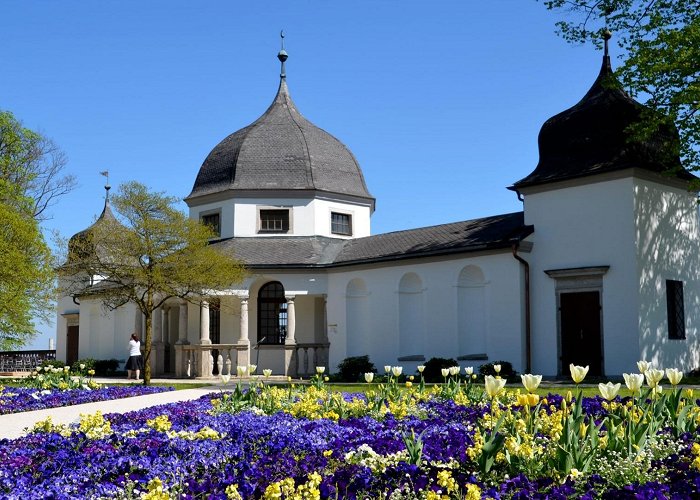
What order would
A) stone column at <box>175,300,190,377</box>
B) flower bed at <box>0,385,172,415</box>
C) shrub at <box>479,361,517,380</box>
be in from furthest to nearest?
stone column at <box>175,300,190,377</box> → shrub at <box>479,361,517,380</box> → flower bed at <box>0,385,172,415</box>

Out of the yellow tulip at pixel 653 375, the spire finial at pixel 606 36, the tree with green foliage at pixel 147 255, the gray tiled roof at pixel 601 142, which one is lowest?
the yellow tulip at pixel 653 375

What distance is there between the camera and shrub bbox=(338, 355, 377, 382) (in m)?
27.1

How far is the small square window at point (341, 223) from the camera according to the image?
33156mm

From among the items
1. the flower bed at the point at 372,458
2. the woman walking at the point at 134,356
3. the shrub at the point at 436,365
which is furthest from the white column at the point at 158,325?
the flower bed at the point at 372,458

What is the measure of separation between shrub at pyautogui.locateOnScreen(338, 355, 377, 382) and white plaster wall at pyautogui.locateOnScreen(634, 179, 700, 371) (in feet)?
31.0

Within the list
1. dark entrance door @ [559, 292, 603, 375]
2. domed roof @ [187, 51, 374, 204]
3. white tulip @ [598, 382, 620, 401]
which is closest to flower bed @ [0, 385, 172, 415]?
white tulip @ [598, 382, 620, 401]

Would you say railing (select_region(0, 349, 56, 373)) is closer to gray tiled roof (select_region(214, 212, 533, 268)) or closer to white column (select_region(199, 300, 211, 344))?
white column (select_region(199, 300, 211, 344))

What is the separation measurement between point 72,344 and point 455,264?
2456 cm

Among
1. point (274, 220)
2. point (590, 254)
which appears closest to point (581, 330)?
point (590, 254)

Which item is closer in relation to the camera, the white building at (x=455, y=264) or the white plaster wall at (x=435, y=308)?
the white building at (x=455, y=264)

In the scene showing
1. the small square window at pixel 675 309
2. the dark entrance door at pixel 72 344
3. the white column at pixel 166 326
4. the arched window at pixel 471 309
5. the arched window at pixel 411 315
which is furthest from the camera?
the dark entrance door at pixel 72 344

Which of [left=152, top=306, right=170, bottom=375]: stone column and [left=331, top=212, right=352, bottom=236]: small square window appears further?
[left=331, top=212, right=352, bottom=236]: small square window

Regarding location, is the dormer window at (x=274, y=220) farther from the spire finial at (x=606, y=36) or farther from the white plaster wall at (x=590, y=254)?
the spire finial at (x=606, y=36)

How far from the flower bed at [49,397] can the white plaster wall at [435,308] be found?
36.3ft
